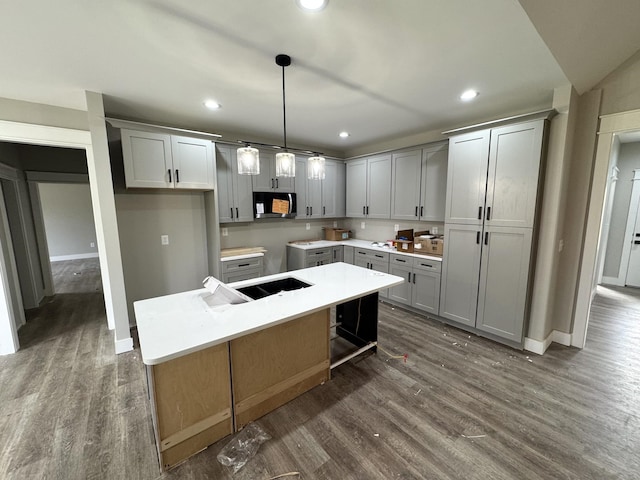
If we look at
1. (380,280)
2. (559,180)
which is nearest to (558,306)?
(559,180)

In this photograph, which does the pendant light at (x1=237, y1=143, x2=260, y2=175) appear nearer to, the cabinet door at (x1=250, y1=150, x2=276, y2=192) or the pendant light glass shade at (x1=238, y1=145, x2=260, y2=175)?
the pendant light glass shade at (x1=238, y1=145, x2=260, y2=175)

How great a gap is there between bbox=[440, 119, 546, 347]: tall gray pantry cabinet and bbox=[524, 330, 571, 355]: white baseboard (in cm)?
12

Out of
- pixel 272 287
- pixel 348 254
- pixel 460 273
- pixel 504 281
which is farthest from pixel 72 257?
pixel 504 281

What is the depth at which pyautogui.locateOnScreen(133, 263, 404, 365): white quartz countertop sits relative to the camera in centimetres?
141

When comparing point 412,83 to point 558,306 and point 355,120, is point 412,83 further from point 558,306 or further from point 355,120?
point 558,306

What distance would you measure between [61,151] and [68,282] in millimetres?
2782

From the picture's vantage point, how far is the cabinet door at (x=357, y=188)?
4570 mm

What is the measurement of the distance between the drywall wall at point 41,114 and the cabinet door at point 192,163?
934 mm

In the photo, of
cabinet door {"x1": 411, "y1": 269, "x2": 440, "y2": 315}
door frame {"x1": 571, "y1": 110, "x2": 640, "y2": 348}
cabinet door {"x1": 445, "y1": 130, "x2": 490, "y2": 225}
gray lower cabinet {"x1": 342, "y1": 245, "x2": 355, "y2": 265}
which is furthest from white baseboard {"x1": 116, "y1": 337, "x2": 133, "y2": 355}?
door frame {"x1": 571, "y1": 110, "x2": 640, "y2": 348}

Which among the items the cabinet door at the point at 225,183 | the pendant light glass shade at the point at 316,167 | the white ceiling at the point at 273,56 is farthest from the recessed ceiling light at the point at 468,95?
the cabinet door at the point at 225,183

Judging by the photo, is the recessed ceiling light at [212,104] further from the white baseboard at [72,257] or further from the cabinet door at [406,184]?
the white baseboard at [72,257]

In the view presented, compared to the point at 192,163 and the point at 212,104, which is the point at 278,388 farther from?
the point at 212,104

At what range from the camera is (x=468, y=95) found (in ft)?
8.53

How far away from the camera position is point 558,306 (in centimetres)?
287
